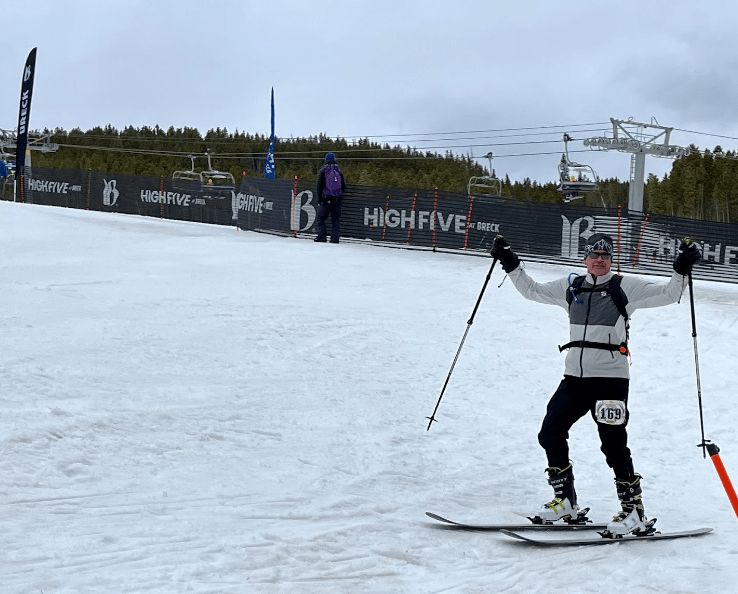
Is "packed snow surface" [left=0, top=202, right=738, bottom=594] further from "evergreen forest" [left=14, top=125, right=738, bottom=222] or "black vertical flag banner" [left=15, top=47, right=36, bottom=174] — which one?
"evergreen forest" [left=14, top=125, right=738, bottom=222]

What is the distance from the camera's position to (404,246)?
20.5 metres

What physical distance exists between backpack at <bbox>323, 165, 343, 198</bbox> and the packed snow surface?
4.72 m

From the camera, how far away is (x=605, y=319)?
5297 mm

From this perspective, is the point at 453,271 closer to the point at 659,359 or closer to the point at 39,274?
the point at 659,359

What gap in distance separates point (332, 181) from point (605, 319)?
14.0 metres

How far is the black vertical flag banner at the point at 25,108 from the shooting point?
2883 cm

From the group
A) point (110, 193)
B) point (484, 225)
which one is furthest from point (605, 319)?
point (110, 193)

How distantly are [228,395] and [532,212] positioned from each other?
13.2 m

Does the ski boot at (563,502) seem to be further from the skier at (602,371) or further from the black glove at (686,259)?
the black glove at (686,259)

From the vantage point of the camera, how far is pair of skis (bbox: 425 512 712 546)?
4855mm

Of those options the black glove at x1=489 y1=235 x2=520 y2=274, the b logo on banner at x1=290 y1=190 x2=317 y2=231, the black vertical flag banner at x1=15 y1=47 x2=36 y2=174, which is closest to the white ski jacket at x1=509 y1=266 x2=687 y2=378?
the black glove at x1=489 y1=235 x2=520 y2=274

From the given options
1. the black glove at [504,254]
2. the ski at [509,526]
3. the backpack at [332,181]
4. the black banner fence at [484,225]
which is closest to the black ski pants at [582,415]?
the ski at [509,526]

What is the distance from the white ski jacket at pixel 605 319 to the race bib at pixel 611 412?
0.60 ft

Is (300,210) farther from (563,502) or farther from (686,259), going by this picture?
(686,259)
